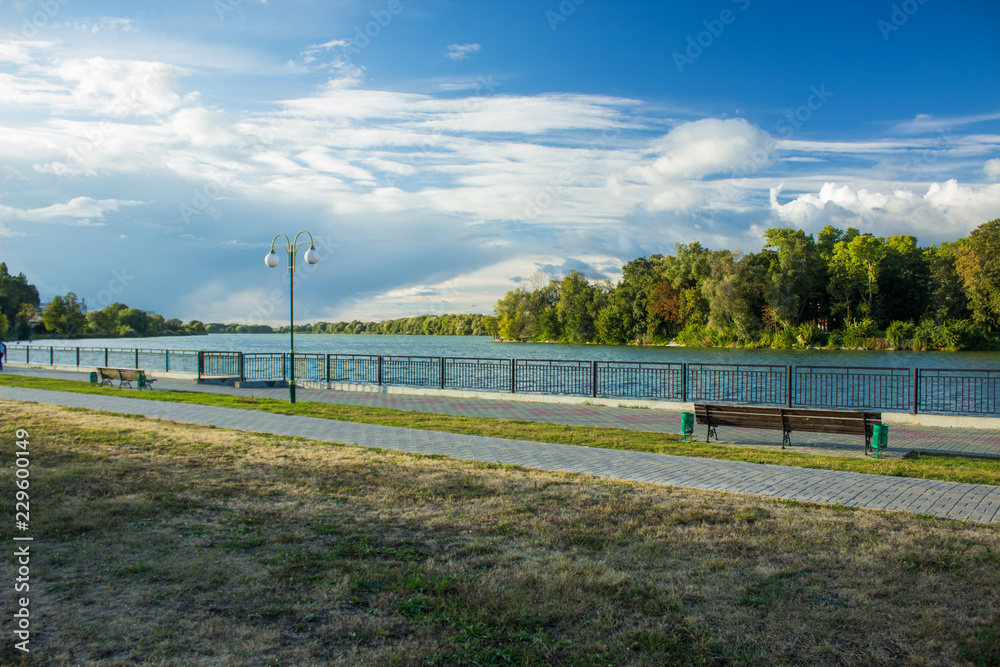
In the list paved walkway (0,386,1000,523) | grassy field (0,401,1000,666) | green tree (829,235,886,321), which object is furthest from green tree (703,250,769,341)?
grassy field (0,401,1000,666)

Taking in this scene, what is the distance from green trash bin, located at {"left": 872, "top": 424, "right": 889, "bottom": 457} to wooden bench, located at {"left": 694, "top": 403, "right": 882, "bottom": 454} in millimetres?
160

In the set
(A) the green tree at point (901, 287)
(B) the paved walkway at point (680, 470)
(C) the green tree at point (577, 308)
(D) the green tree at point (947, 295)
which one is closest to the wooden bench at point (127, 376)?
(B) the paved walkway at point (680, 470)

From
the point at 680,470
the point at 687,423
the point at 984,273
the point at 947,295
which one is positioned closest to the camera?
the point at 680,470

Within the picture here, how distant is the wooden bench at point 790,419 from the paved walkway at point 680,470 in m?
2.31

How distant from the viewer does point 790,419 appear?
10.7 m

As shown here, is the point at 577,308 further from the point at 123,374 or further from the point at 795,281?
the point at 123,374

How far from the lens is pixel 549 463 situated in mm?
8719

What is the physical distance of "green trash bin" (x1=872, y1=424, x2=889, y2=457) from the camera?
382 inches

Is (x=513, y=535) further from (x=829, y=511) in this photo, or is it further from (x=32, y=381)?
(x=32, y=381)

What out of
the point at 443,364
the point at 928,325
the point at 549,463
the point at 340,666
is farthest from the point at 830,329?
the point at 340,666

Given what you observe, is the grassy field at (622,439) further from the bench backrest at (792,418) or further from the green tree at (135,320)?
the green tree at (135,320)

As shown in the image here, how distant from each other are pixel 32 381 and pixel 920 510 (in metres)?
29.0

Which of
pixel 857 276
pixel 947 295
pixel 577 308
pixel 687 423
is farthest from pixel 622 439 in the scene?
pixel 577 308

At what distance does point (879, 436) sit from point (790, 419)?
1.37m
